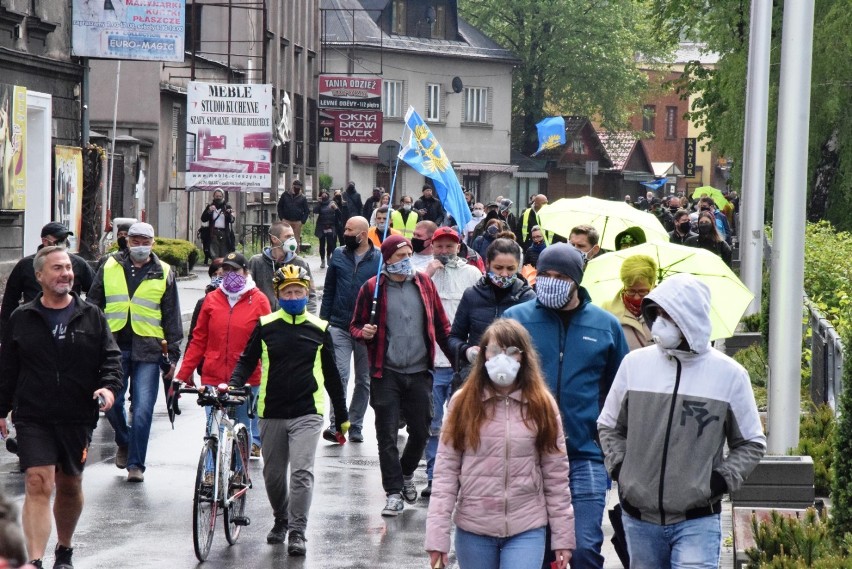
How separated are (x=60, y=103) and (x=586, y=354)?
2086cm

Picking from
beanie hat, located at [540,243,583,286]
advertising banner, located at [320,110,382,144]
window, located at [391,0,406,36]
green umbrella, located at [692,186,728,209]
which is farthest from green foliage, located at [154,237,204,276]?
window, located at [391,0,406,36]

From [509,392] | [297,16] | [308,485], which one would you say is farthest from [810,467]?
[297,16]

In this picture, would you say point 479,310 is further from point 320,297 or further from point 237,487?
point 320,297

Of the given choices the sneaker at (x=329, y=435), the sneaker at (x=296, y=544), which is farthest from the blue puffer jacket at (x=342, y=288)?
the sneaker at (x=296, y=544)

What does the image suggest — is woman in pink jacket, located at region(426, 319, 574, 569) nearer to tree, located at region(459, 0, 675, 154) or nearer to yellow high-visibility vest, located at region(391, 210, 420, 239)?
yellow high-visibility vest, located at region(391, 210, 420, 239)

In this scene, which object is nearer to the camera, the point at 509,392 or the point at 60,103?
the point at 509,392

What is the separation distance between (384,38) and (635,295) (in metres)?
57.8

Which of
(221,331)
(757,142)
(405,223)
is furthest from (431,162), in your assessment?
(405,223)

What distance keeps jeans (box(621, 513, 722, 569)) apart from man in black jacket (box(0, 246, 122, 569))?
3215 millimetres

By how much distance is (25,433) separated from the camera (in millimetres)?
7953

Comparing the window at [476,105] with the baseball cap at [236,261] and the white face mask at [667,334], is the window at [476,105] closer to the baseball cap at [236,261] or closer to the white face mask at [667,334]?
the baseball cap at [236,261]

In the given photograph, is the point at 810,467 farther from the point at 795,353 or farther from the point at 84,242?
the point at 84,242

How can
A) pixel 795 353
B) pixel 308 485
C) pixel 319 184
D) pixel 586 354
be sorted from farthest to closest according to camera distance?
pixel 319 184 → pixel 795 353 → pixel 308 485 → pixel 586 354

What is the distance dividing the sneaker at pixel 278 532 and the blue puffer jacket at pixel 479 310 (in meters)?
1.45
